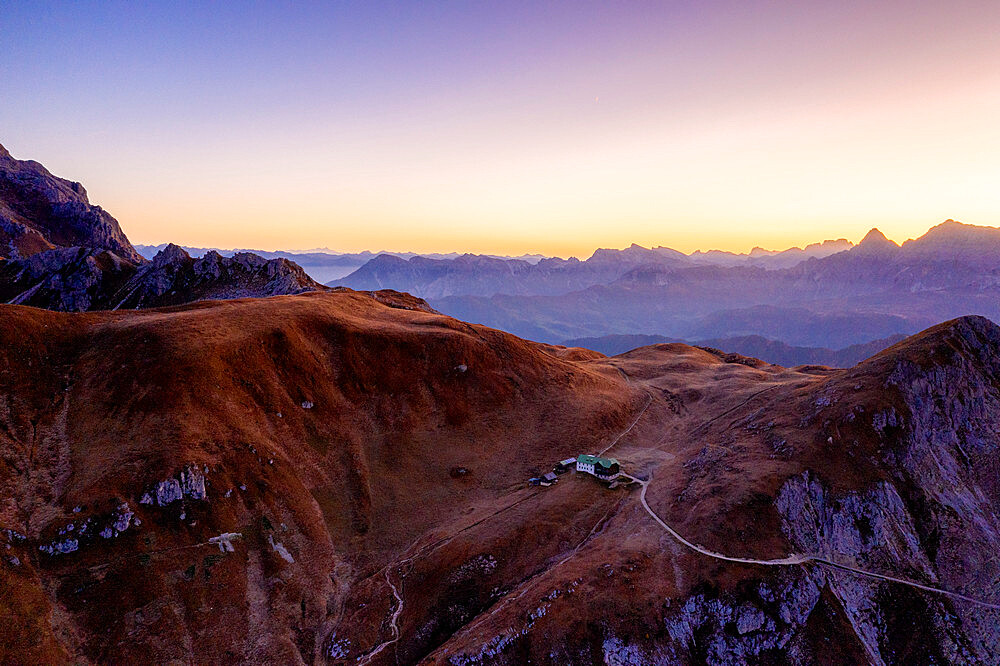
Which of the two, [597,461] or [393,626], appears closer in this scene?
[393,626]

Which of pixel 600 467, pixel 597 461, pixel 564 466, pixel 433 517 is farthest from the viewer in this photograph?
pixel 564 466

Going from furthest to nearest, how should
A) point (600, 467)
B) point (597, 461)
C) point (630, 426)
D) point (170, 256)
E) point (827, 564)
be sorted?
1. point (170, 256)
2. point (630, 426)
3. point (597, 461)
4. point (600, 467)
5. point (827, 564)

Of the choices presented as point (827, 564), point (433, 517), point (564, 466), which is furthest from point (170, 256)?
point (827, 564)

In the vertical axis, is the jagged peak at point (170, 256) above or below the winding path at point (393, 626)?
above

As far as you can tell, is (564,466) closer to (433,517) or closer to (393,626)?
(433,517)

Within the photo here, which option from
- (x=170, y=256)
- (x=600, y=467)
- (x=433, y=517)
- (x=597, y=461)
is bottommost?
(x=433, y=517)

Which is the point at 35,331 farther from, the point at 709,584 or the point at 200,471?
the point at 709,584

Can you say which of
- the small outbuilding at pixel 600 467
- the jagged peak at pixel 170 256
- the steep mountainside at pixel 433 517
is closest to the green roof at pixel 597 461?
the small outbuilding at pixel 600 467

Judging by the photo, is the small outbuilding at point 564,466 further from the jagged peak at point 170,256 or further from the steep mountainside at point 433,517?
the jagged peak at point 170,256

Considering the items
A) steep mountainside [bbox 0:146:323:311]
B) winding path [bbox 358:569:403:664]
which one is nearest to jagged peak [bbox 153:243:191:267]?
steep mountainside [bbox 0:146:323:311]
